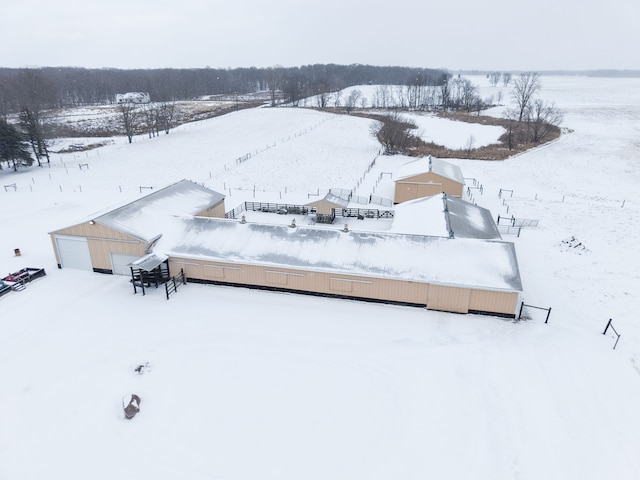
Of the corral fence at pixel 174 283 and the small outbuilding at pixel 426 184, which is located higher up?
the small outbuilding at pixel 426 184

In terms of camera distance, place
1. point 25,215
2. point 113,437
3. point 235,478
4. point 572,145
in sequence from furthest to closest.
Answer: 1. point 572,145
2. point 25,215
3. point 113,437
4. point 235,478

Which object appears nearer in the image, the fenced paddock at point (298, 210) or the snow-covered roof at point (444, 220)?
the snow-covered roof at point (444, 220)

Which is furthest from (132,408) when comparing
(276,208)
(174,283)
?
(276,208)

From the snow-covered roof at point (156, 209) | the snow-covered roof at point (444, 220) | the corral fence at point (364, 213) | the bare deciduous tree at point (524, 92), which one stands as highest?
the bare deciduous tree at point (524, 92)

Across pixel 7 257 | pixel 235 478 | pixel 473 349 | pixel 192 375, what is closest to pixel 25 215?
pixel 7 257

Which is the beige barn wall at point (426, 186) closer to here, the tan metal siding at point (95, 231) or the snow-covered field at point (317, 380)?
the snow-covered field at point (317, 380)

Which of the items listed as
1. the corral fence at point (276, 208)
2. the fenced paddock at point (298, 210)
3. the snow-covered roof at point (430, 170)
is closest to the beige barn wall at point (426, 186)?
the snow-covered roof at point (430, 170)

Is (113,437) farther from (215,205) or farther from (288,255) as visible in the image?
(215,205)
